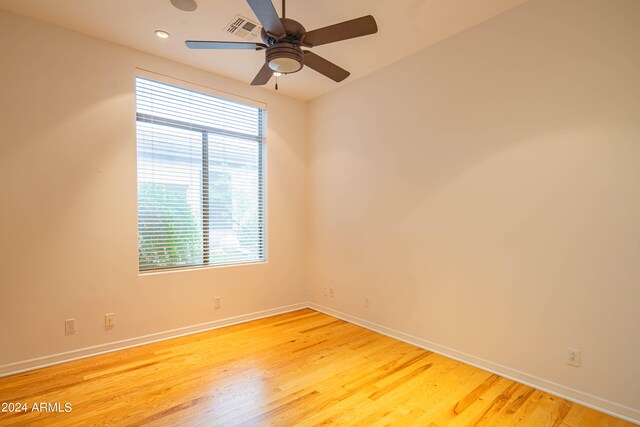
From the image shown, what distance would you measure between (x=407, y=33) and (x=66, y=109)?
3125 millimetres

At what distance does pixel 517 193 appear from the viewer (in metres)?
2.47

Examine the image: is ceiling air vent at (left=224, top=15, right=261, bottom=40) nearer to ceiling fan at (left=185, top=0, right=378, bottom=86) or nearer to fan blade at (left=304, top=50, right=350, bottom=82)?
ceiling fan at (left=185, top=0, right=378, bottom=86)

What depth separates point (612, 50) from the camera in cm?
205

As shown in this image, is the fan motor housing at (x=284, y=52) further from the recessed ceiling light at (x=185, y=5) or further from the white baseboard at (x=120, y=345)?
the white baseboard at (x=120, y=345)

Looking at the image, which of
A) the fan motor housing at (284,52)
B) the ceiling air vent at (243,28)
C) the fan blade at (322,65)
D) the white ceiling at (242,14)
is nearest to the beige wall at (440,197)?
the white ceiling at (242,14)

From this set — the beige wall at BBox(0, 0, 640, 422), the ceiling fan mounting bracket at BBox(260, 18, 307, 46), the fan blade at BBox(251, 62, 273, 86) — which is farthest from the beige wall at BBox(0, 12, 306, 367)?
the ceiling fan mounting bracket at BBox(260, 18, 307, 46)

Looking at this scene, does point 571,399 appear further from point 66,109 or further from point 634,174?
point 66,109

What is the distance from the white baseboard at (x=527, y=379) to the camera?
2027mm

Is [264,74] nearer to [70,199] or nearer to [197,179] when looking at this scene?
[197,179]

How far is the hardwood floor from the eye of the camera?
2.00m

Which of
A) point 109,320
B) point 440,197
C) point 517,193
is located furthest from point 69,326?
point 517,193

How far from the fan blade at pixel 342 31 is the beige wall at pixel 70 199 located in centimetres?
202

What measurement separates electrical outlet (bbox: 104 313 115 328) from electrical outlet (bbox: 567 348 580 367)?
3856 millimetres

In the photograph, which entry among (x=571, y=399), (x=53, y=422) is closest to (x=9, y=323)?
(x=53, y=422)
